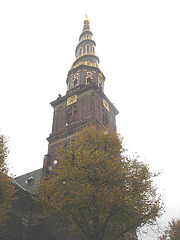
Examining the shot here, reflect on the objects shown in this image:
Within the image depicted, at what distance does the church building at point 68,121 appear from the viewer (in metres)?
24.0

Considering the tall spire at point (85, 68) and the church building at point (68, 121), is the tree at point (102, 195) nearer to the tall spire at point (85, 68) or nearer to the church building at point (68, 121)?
the church building at point (68, 121)

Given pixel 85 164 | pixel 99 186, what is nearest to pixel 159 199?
pixel 99 186

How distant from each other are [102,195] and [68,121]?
2042 cm

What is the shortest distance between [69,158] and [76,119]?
594 inches

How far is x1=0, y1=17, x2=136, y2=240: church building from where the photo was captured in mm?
23969

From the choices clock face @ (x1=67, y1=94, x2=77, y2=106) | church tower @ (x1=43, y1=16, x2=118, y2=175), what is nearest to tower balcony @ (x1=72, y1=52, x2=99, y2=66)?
church tower @ (x1=43, y1=16, x2=118, y2=175)

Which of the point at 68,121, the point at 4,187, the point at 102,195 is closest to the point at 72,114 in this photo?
the point at 68,121

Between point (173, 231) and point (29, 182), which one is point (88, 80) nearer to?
point (29, 182)

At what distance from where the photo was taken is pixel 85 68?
131ft

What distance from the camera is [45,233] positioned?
2403 centimetres

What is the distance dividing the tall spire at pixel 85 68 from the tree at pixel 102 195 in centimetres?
2186

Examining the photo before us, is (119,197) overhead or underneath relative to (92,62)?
underneath

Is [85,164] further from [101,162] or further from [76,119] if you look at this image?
[76,119]

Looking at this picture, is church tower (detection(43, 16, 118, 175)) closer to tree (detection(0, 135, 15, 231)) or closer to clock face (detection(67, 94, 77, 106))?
clock face (detection(67, 94, 77, 106))
